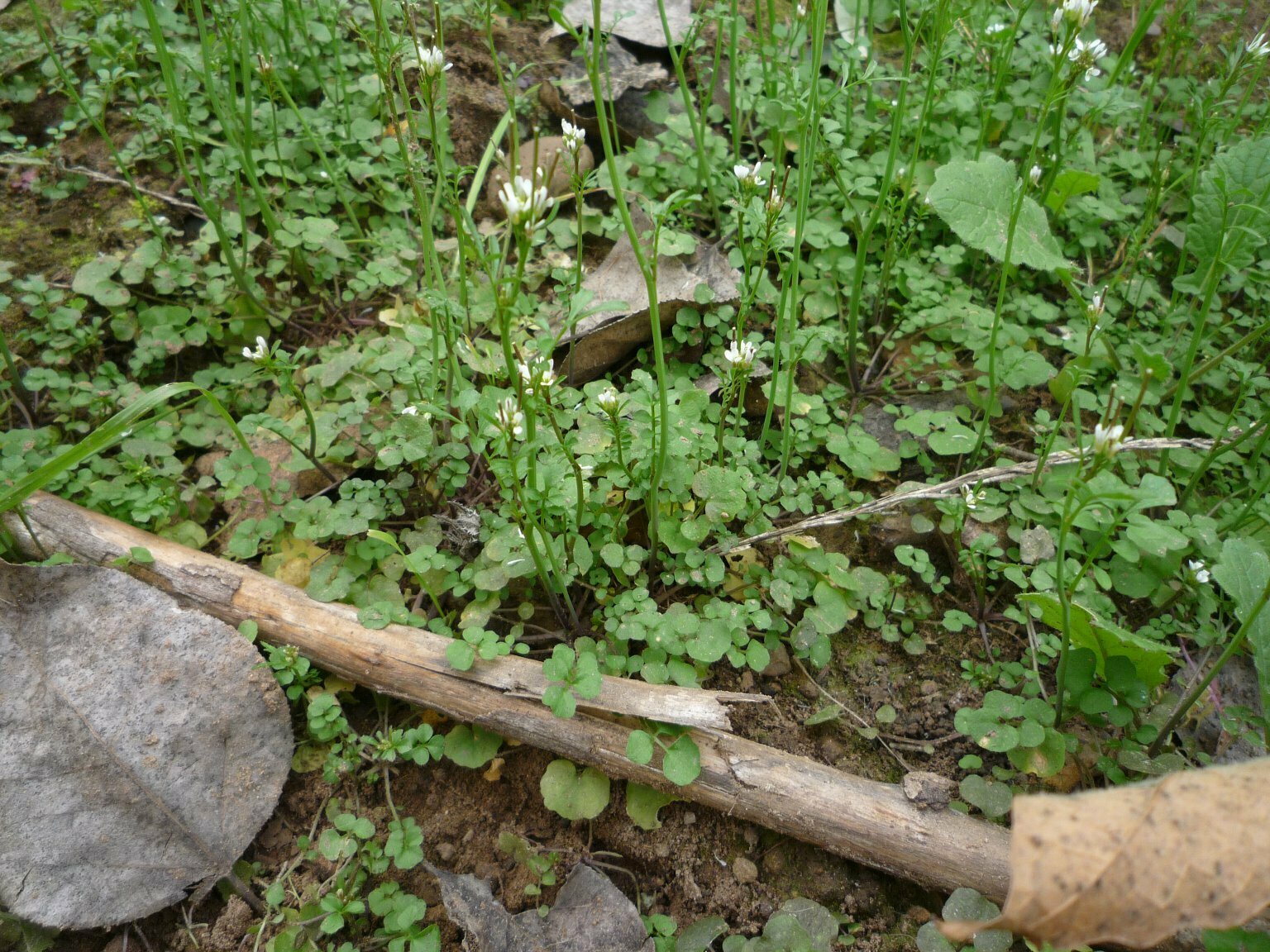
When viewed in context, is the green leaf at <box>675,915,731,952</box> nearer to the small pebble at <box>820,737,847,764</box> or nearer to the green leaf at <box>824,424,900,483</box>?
the small pebble at <box>820,737,847,764</box>

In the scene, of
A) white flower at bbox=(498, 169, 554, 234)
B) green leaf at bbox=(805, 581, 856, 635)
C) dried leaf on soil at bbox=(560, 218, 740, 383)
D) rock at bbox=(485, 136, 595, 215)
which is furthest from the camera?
rock at bbox=(485, 136, 595, 215)

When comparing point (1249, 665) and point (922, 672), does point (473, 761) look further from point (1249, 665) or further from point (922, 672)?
point (1249, 665)

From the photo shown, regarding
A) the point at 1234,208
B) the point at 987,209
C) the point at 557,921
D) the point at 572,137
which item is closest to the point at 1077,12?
the point at 987,209

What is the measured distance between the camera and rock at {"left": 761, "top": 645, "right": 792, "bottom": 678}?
7.41ft

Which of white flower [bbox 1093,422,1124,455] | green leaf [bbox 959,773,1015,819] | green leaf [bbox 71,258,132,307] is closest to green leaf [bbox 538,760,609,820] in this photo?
green leaf [bbox 959,773,1015,819]

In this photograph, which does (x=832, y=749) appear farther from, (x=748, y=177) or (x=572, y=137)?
(x=572, y=137)

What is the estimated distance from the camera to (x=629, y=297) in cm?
284

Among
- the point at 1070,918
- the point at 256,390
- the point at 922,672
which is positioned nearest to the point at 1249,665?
the point at 922,672

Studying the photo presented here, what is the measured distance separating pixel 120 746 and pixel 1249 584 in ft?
9.12

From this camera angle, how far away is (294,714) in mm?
2164

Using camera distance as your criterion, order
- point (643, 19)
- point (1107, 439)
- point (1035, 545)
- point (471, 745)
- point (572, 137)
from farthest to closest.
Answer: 1. point (643, 19)
2. point (1035, 545)
3. point (572, 137)
4. point (471, 745)
5. point (1107, 439)

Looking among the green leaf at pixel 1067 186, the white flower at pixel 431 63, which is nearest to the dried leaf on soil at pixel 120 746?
the white flower at pixel 431 63

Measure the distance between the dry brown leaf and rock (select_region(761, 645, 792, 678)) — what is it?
0.97 m

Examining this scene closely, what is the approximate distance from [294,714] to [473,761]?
1.74 feet
